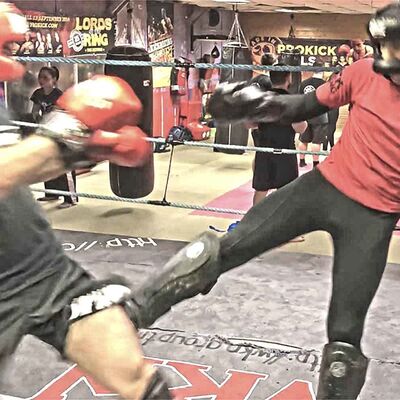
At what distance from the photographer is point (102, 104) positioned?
1.17 meters

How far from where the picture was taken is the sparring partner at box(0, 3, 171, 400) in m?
1.17

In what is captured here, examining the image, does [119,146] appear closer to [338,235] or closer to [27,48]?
[338,235]

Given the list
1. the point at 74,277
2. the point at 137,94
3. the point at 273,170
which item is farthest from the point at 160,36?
the point at 74,277

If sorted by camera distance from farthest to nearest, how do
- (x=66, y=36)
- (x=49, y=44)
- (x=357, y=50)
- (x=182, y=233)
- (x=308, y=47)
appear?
(x=308, y=47)
(x=357, y=50)
(x=66, y=36)
(x=49, y=44)
(x=182, y=233)

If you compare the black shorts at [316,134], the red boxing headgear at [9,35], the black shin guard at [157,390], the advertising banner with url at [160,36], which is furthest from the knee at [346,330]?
the advertising banner with url at [160,36]

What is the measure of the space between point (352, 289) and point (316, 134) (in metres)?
4.12

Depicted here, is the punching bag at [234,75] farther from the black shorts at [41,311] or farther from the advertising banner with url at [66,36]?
the black shorts at [41,311]

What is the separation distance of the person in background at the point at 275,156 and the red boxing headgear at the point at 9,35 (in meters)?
2.25

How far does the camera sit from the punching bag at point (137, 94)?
12.9ft

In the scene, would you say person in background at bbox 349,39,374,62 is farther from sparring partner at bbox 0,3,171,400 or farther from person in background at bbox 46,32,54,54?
sparring partner at bbox 0,3,171,400

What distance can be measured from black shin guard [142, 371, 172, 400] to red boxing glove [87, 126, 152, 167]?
1.27 ft

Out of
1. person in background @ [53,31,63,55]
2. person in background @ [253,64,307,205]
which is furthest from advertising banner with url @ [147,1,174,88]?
person in background @ [253,64,307,205]

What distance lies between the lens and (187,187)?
5164 millimetres

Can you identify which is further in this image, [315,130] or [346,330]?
[315,130]
